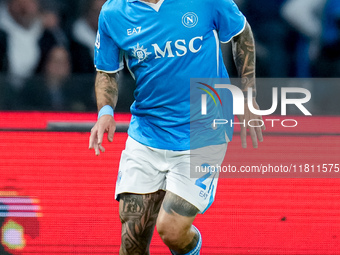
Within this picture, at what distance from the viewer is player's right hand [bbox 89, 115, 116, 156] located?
8.01 ft

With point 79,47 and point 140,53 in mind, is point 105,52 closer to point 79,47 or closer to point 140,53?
point 140,53

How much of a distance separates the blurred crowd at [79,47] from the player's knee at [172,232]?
351cm

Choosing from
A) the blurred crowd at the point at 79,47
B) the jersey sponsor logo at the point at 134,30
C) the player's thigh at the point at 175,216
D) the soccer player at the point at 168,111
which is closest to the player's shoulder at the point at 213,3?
the soccer player at the point at 168,111

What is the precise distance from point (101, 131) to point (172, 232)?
524mm

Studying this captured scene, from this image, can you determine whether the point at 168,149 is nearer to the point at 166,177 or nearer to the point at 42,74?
the point at 166,177

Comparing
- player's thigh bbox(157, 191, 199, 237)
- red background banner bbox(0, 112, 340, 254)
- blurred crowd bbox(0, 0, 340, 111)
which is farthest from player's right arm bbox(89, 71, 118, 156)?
blurred crowd bbox(0, 0, 340, 111)

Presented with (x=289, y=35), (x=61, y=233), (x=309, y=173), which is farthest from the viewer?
(x=289, y=35)

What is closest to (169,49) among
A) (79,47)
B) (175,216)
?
(175,216)

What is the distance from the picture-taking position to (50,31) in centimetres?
615

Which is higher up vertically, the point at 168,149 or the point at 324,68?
the point at 168,149

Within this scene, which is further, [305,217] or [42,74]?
[42,74]

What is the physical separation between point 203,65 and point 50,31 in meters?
3.88

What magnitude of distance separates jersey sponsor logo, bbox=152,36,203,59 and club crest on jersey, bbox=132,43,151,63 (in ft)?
0.15

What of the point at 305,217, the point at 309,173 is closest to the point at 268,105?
the point at 309,173
